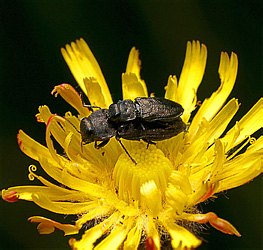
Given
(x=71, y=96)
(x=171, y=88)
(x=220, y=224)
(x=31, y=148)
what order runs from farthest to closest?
(x=171, y=88), (x=71, y=96), (x=31, y=148), (x=220, y=224)

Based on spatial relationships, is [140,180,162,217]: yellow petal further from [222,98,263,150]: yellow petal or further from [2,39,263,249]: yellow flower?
[222,98,263,150]: yellow petal

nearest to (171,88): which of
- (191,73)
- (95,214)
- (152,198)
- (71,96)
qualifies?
(191,73)

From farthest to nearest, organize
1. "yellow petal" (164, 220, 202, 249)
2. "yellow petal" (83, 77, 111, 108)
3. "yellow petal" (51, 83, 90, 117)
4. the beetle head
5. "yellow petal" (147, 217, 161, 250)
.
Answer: "yellow petal" (83, 77, 111, 108) < "yellow petal" (51, 83, 90, 117) < the beetle head < "yellow petal" (147, 217, 161, 250) < "yellow petal" (164, 220, 202, 249)

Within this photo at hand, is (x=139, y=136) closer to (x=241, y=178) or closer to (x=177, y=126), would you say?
(x=177, y=126)

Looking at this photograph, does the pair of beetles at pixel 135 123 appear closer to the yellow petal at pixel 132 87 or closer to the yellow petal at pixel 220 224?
the yellow petal at pixel 132 87

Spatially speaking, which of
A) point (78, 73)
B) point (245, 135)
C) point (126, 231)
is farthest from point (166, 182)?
point (78, 73)

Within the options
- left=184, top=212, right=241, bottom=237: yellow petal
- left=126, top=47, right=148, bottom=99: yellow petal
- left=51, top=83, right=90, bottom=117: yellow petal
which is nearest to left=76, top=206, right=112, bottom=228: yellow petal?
left=184, top=212, right=241, bottom=237: yellow petal

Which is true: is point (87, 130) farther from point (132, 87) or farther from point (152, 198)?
point (132, 87)
